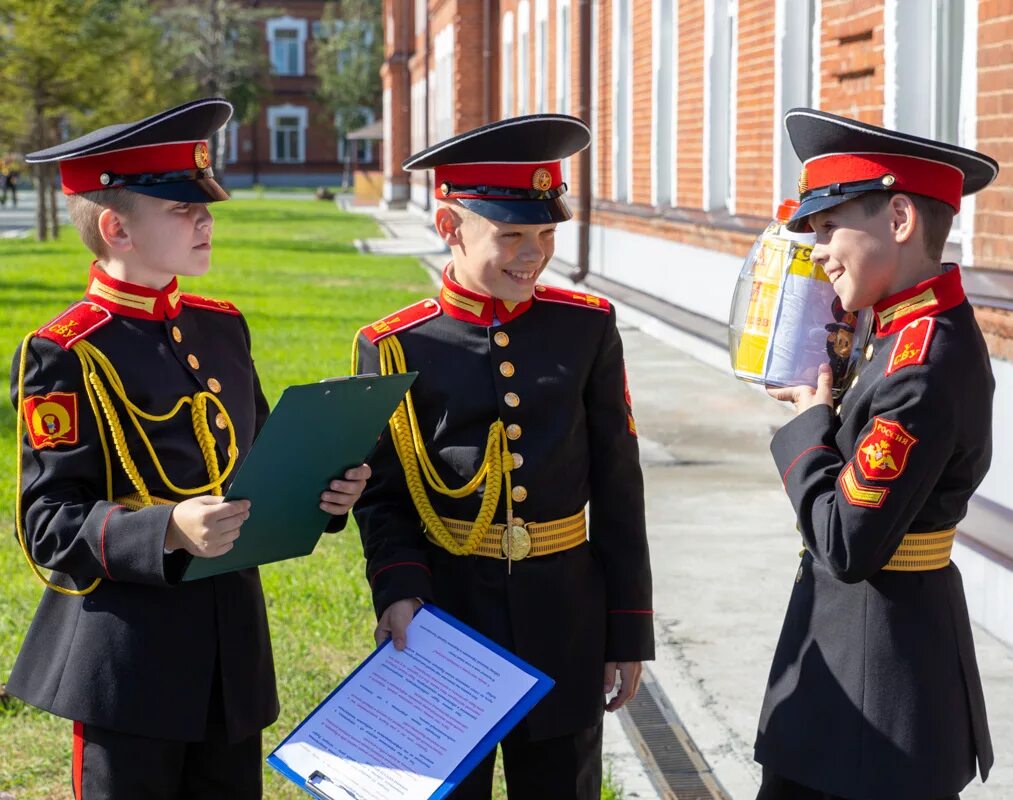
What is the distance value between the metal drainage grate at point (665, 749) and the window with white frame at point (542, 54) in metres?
19.0

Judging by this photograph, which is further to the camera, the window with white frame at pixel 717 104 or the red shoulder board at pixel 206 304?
the window with white frame at pixel 717 104

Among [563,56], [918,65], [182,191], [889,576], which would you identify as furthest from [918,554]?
[563,56]

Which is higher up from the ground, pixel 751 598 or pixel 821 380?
pixel 821 380

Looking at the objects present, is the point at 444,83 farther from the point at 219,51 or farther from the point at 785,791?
the point at 785,791

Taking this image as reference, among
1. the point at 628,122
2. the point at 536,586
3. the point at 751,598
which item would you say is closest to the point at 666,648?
the point at 751,598

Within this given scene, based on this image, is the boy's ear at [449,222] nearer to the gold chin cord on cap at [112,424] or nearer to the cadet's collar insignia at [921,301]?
the gold chin cord on cap at [112,424]

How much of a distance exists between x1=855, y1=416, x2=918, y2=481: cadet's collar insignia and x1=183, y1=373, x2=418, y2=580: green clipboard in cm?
80

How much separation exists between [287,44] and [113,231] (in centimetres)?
7704

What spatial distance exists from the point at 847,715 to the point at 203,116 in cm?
168

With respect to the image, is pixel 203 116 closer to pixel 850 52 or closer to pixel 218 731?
pixel 218 731

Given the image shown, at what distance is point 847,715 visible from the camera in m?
2.80

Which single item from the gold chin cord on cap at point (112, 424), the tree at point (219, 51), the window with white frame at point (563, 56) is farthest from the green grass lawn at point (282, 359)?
the tree at point (219, 51)

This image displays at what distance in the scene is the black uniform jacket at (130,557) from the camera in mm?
2812

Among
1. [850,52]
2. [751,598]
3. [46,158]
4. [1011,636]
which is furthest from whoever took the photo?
[850,52]
